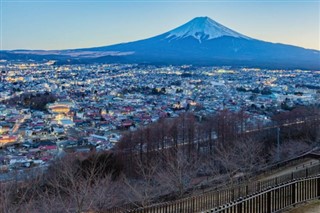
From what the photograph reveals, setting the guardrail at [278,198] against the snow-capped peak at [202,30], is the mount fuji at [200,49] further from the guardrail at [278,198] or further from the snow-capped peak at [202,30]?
the guardrail at [278,198]

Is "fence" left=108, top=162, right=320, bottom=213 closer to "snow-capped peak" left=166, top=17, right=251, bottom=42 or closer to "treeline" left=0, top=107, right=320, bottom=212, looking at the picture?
"treeline" left=0, top=107, right=320, bottom=212

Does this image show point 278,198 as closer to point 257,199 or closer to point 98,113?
point 257,199

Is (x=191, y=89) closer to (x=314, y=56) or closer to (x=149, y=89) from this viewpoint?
(x=149, y=89)

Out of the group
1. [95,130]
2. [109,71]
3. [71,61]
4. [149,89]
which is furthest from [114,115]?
[71,61]

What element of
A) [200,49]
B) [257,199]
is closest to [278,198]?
[257,199]

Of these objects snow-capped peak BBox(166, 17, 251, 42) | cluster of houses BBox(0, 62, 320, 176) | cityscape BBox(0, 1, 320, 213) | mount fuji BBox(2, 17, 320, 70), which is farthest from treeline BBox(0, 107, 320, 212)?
snow-capped peak BBox(166, 17, 251, 42)

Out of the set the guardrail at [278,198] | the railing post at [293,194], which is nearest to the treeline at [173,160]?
the guardrail at [278,198]
